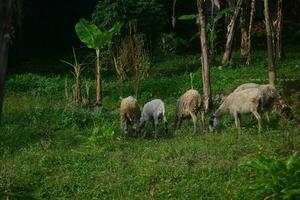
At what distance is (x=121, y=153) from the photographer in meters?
11.1

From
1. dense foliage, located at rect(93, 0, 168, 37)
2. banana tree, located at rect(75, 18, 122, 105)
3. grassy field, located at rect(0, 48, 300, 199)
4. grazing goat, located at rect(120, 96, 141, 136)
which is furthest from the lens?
dense foliage, located at rect(93, 0, 168, 37)

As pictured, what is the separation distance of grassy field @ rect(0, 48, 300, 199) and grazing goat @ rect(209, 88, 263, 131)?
27 cm

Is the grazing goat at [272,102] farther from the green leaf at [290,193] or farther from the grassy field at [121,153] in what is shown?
the green leaf at [290,193]

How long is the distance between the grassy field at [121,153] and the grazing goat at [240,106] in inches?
10.6

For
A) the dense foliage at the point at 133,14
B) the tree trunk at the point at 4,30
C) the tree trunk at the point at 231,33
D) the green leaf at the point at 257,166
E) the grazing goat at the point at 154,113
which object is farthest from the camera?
the dense foliage at the point at 133,14

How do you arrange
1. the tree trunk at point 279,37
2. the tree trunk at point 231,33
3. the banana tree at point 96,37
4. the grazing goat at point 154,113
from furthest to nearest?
the tree trunk at point 279,37 < the tree trunk at point 231,33 < the banana tree at point 96,37 < the grazing goat at point 154,113

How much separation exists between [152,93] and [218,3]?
8.78m

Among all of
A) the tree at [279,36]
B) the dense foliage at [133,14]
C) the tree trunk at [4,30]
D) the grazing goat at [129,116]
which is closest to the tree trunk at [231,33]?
the tree at [279,36]

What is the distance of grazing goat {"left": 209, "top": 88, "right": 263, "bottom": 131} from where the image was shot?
1223cm

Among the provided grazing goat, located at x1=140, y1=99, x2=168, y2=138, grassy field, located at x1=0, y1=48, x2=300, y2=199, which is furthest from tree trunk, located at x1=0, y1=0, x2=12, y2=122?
grazing goat, located at x1=140, y1=99, x2=168, y2=138

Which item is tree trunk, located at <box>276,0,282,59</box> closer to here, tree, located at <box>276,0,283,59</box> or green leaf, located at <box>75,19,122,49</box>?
tree, located at <box>276,0,283,59</box>

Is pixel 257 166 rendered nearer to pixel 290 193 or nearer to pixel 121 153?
pixel 290 193

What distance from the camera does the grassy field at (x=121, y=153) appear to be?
9281 millimetres

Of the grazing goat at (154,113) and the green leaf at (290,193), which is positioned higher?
the grazing goat at (154,113)
